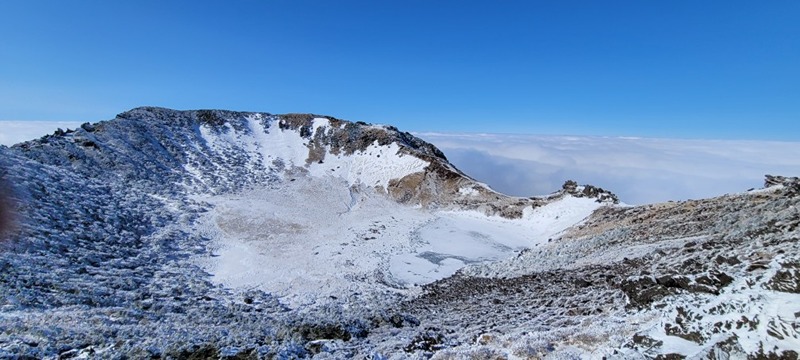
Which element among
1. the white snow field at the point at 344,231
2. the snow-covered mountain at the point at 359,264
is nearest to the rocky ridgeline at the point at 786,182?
the snow-covered mountain at the point at 359,264

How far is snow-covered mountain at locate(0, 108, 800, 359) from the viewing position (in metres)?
10.2

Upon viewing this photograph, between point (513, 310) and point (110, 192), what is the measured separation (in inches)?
1514

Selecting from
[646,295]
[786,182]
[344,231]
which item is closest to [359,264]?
[344,231]

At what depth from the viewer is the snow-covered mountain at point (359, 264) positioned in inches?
404

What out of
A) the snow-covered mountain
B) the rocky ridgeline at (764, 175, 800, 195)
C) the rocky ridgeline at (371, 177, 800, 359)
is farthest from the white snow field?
the rocky ridgeline at (764, 175, 800, 195)

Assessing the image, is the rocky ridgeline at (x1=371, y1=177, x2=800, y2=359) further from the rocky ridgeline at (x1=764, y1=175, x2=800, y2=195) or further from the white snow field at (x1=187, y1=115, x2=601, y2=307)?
the white snow field at (x1=187, y1=115, x2=601, y2=307)

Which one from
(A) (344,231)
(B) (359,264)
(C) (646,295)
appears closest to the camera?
(C) (646,295)

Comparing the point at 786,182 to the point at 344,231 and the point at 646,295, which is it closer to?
the point at 646,295

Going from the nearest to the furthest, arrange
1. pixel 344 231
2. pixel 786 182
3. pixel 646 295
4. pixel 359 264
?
1. pixel 646 295
2. pixel 786 182
3. pixel 359 264
4. pixel 344 231

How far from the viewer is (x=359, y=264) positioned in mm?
28297

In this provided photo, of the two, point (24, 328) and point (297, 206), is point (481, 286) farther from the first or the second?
point (297, 206)

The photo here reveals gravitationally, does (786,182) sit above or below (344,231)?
above

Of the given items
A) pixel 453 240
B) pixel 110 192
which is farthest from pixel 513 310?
pixel 110 192

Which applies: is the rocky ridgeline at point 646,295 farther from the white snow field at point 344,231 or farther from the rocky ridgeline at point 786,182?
the white snow field at point 344,231
